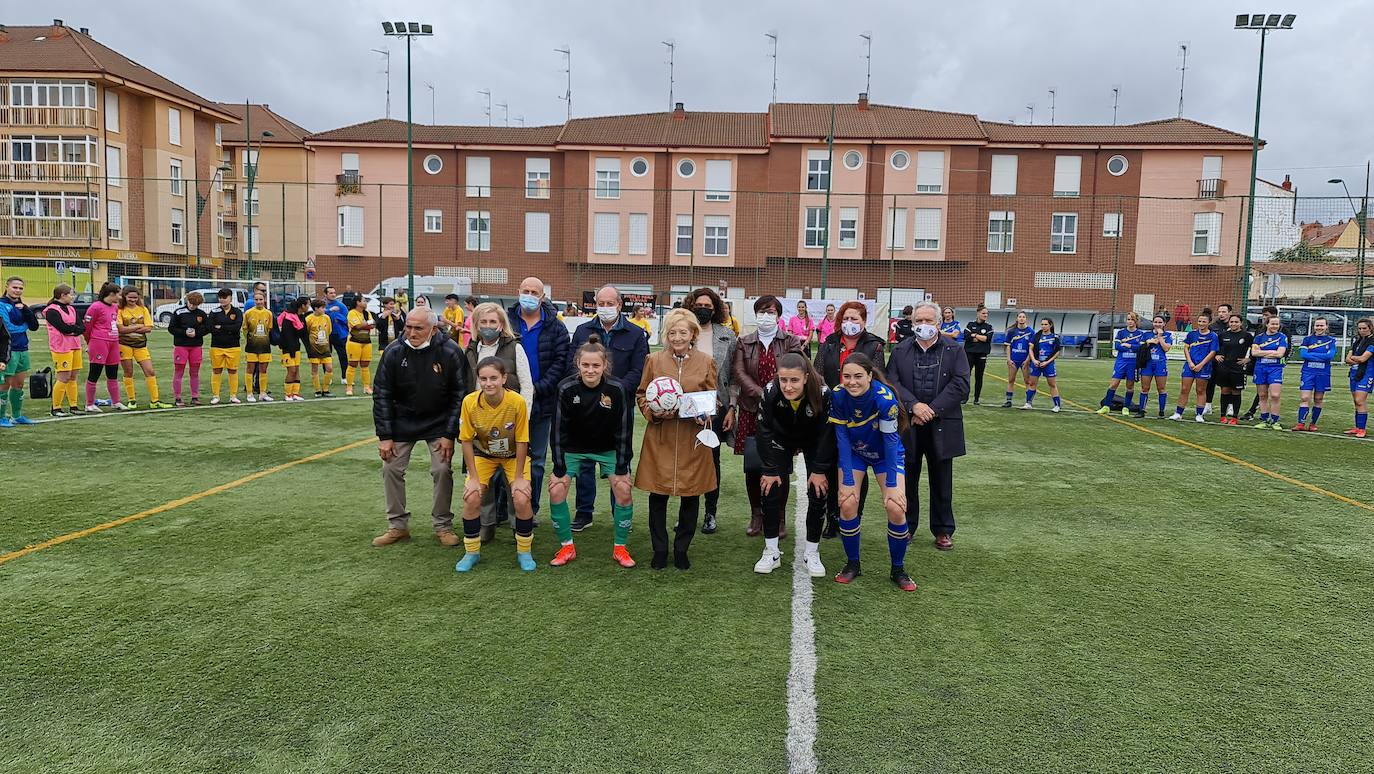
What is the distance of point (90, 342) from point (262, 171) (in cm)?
4630

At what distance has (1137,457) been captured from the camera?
11.1 meters

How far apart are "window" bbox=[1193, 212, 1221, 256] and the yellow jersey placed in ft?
138

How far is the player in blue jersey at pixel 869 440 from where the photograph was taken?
5457 mm

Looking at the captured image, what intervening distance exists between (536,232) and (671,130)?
30.7 ft

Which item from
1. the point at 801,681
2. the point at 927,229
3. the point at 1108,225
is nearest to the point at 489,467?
the point at 801,681

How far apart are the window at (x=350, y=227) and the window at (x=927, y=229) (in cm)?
2602

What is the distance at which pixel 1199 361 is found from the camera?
14.6m

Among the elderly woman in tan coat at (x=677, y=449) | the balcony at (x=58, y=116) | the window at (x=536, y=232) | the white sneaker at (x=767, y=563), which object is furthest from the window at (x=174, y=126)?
the white sneaker at (x=767, y=563)

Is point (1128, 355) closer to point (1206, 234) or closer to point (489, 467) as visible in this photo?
point (489, 467)

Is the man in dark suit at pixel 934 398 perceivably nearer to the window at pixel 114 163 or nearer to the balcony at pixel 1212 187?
the balcony at pixel 1212 187

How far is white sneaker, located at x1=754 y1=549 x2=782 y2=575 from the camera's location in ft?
19.6

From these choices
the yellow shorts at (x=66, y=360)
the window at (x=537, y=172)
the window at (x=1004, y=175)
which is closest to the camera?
the yellow shorts at (x=66, y=360)

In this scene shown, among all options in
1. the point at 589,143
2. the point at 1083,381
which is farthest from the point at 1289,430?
the point at 589,143

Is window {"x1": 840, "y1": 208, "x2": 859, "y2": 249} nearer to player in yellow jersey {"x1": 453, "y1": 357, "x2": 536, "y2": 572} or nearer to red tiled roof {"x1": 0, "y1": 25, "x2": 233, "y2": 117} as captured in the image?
red tiled roof {"x1": 0, "y1": 25, "x2": 233, "y2": 117}
